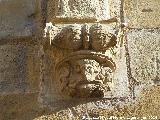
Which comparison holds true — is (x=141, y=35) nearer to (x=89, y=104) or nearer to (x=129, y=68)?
(x=129, y=68)

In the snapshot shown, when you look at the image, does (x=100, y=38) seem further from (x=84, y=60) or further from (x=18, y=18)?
(x=18, y=18)

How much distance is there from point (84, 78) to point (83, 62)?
0.07 metres

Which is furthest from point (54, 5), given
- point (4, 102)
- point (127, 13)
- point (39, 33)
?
point (4, 102)

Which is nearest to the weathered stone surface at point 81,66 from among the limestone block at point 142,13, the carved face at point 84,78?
the carved face at point 84,78

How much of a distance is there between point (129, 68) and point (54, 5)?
42 cm

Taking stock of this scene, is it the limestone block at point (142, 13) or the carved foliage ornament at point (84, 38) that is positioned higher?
the limestone block at point (142, 13)

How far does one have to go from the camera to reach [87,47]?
7.50ft

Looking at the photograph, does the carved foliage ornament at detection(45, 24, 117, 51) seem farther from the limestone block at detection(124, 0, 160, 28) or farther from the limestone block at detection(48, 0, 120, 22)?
the limestone block at detection(124, 0, 160, 28)

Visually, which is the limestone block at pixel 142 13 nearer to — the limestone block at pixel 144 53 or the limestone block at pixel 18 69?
the limestone block at pixel 144 53

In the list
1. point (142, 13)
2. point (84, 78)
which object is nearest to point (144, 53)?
point (142, 13)

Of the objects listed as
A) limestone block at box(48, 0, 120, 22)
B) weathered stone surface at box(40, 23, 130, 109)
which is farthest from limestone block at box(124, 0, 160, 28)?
weathered stone surface at box(40, 23, 130, 109)

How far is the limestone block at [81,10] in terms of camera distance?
95.8 inches

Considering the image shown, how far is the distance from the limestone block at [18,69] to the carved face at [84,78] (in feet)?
0.50

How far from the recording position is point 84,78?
2242 millimetres
